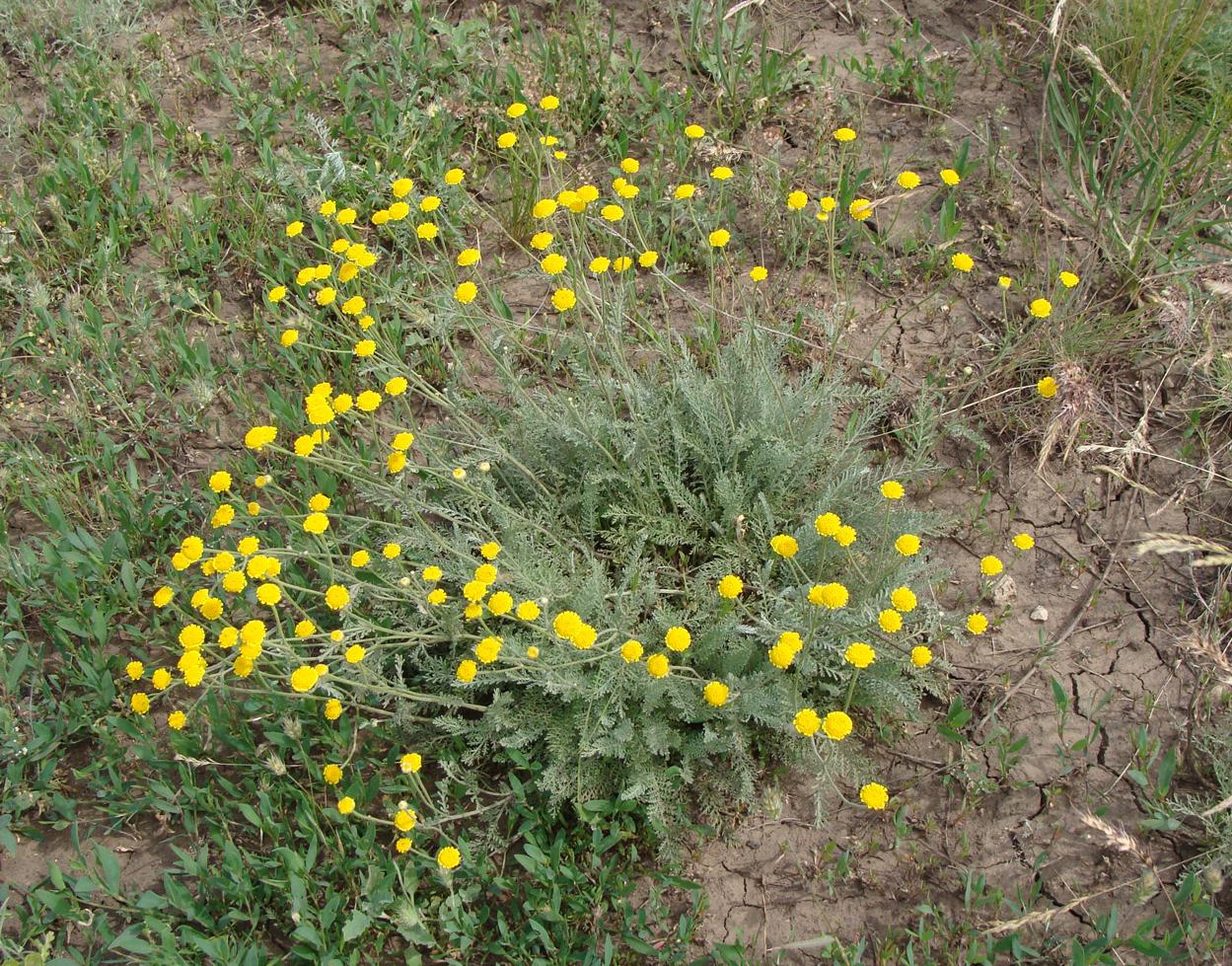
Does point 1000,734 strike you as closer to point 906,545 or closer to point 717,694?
point 906,545

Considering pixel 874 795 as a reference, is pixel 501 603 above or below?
above

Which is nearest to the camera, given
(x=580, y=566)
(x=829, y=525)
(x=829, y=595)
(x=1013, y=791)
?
(x=829, y=595)

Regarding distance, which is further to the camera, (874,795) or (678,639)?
(678,639)

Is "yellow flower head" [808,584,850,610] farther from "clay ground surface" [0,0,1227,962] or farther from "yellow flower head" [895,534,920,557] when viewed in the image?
"clay ground surface" [0,0,1227,962]

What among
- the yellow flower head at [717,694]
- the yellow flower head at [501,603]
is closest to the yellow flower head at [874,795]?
the yellow flower head at [717,694]

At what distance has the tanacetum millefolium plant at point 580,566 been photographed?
2559 millimetres

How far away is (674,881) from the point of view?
2.50 m

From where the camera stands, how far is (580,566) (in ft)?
10.0

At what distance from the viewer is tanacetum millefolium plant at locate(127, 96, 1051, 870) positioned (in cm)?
256

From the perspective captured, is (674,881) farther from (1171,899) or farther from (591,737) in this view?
(1171,899)

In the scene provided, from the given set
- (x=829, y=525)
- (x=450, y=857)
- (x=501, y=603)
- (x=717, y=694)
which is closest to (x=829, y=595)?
(x=829, y=525)

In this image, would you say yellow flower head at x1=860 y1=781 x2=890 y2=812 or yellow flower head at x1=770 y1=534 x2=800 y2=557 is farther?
yellow flower head at x1=770 y1=534 x2=800 y2=557

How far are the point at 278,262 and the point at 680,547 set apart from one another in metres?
2.19

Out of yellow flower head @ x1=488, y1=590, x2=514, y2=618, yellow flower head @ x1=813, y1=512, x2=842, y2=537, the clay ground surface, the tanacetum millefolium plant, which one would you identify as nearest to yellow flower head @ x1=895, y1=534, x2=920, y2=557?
the tanacetum millefolium plant
